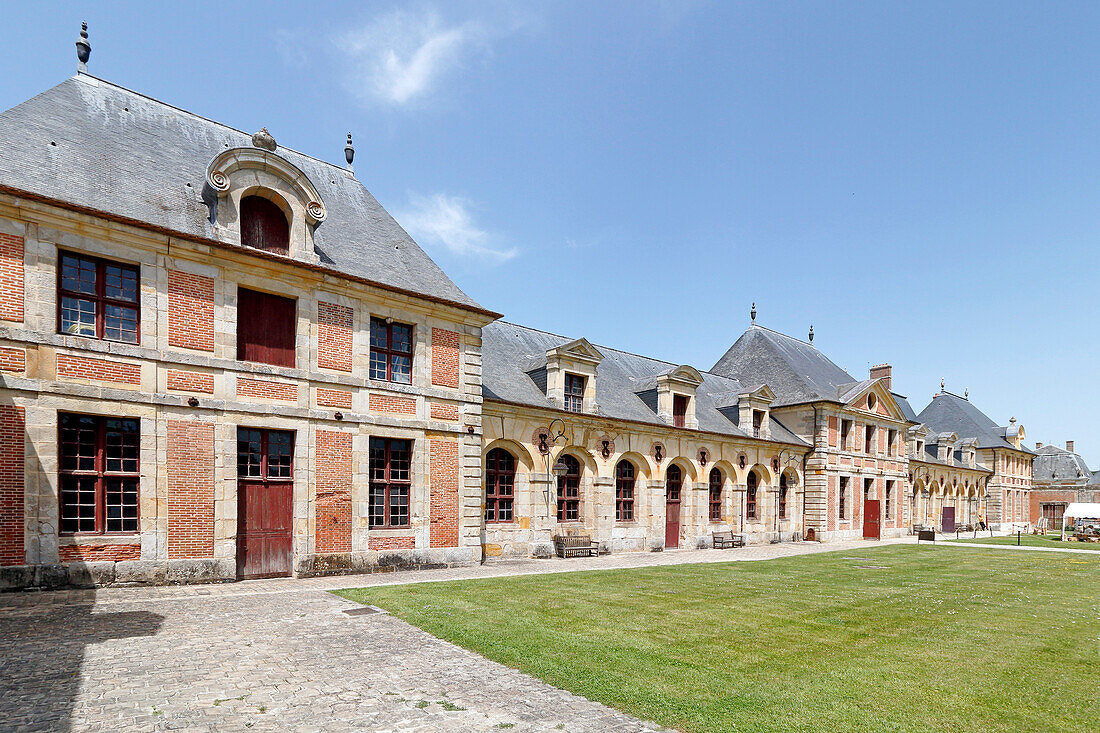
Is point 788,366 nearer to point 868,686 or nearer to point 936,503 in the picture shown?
point 936,503

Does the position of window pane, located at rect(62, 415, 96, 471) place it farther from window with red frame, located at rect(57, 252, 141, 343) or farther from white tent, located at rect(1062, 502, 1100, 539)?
white tent, located at rect(1062, 502, 1100, 539)

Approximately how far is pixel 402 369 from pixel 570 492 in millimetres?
7655

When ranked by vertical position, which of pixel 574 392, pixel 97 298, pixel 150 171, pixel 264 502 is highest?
pixel 150 171

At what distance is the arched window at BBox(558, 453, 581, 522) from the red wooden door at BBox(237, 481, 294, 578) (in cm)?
891

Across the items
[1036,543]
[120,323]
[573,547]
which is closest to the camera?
[120,323]

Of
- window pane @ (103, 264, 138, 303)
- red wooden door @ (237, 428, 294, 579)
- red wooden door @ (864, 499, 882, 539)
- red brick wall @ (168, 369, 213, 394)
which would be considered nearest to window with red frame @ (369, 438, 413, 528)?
red wooden door @ (237, 428, 294, 579)

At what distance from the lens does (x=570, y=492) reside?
2030cm

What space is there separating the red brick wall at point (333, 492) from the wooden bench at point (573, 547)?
279 inches

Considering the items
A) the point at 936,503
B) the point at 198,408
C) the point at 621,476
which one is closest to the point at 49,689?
the point at 198,408

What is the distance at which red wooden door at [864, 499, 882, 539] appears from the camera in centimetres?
3148

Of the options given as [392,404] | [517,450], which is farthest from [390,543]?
[517,450]

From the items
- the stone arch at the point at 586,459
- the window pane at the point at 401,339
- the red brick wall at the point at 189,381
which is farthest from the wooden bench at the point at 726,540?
the red brick wall at the point at 189,381

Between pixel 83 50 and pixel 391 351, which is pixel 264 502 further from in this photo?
pixel 83 50

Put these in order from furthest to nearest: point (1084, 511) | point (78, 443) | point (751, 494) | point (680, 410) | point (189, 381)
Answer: point (1084, 511), point (751, 494), point (680, 410), point (189, 381), point (78, 443)
